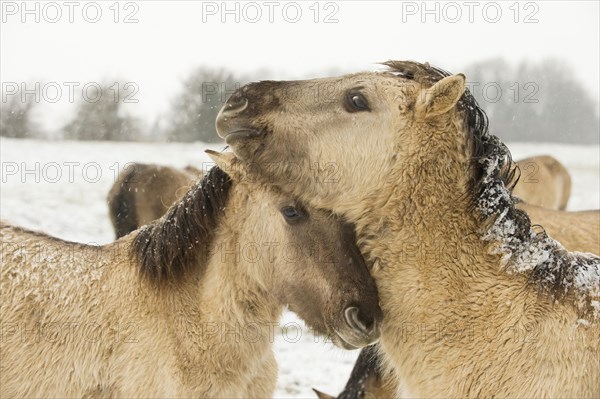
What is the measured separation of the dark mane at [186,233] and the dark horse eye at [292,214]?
62 cm

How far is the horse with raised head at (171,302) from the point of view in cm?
372

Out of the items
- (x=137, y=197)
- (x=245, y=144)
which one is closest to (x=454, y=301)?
(x=245, y=144)

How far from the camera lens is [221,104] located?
20.1 m

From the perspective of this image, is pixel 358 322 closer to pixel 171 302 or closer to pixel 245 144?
pixel 245 144

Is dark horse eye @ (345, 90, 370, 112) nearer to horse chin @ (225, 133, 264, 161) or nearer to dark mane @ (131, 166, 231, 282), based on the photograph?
horse chin @ (225, 133, 264, 161)

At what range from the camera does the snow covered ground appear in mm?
8188

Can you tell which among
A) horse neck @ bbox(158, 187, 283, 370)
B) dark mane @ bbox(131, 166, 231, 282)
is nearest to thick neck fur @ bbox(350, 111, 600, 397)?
horse neck @ bbox(158, 187, 283, 370)

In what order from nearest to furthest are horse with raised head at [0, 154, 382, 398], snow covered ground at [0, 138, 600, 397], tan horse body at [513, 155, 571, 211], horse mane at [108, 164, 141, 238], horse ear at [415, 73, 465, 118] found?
horse ear at [415, 73, 465, 118], horse with raised head at [0, 154, 382, 398], snow covered ground at [0, 138, 600, 397], horse mane at [108, 164, 141, 238], tan horse body at [513, 155, 571, 211]

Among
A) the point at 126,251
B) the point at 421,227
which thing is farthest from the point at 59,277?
the point at 421,227

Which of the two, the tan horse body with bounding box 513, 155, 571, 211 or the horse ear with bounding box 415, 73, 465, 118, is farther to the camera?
the tan horse body with bounding box 513, 155, 571, 211

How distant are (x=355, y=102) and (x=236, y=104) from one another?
0.61 metres

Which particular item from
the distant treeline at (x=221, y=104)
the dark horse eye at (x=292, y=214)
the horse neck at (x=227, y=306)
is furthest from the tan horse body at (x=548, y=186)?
the dark horse eye at (x=292, y=214)

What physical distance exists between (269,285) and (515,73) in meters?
43.9

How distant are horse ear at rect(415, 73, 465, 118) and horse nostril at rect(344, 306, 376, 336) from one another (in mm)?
1024
